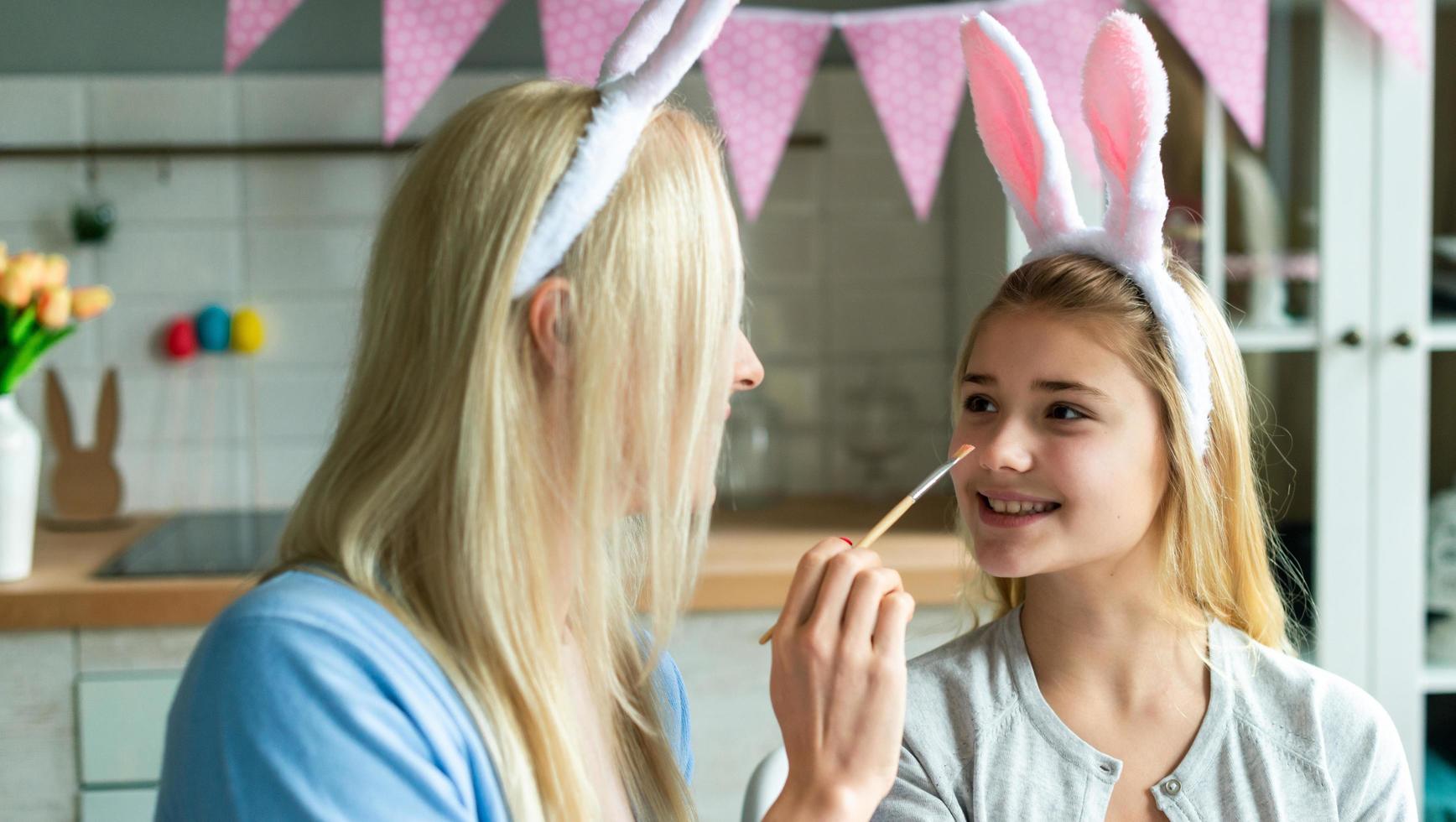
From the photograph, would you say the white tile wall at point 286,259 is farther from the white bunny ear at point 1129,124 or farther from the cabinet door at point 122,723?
the white bunny ear at point 1129,124

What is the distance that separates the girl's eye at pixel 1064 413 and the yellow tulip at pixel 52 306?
4.80 ft

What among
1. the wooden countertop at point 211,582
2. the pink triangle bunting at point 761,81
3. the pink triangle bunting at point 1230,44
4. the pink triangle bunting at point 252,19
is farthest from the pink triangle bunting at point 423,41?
the pink triangle bunting at point 1230,44

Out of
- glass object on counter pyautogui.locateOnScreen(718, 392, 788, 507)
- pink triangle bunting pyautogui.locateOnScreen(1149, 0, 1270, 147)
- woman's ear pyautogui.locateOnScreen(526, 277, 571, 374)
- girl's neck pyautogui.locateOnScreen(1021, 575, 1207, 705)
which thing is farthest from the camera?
glass object on counter pyautogui.locateOnScreen(718, 392, 788, 507)

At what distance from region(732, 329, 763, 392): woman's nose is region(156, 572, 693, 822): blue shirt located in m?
0.28

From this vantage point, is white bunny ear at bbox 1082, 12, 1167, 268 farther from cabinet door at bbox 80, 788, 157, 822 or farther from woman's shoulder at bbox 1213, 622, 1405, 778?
cabinet door at bbox 80, 788, 157, 822

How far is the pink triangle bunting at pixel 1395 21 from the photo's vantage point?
2035 mm

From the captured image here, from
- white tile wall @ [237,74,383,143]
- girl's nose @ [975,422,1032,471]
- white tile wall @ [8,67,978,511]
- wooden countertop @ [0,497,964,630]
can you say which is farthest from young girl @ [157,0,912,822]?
white tile wall @ [237,74,383,143]

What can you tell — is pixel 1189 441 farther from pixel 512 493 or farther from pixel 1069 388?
pixel 512 493

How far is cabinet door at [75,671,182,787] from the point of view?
1.93 m

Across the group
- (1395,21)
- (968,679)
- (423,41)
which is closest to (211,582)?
(423,41)

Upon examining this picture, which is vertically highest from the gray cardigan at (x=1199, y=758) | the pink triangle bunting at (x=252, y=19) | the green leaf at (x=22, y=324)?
the pink triangle bunting at (x=252, y=19)

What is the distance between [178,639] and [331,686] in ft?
4.38

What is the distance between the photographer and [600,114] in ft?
2.76

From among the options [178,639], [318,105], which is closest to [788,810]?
[178,639]
